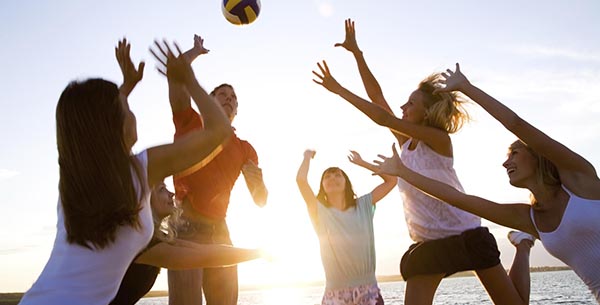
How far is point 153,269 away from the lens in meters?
4.52

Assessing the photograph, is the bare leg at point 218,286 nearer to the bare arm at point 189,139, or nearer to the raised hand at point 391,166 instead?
the raised hand at point 391,166

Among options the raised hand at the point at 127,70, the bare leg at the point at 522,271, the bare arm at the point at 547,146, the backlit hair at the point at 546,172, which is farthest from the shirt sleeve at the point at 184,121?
the bare leg at the point at 522,271

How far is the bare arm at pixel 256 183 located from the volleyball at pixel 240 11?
257 centimetres

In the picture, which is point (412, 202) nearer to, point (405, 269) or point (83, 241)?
point (405, 269)

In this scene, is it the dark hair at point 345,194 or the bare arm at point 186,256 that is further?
the dark hair at point 345,194

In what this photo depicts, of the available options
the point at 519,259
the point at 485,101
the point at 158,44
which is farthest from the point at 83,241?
the point at 519,259

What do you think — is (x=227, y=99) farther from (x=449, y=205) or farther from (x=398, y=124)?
(x=449, y=205)

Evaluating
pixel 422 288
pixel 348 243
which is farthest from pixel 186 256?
pixel 348 243

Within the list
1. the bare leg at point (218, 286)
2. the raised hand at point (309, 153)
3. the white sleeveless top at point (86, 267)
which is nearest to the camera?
the white sleeveless top at point (86, 267)

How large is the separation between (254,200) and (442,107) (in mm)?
2036

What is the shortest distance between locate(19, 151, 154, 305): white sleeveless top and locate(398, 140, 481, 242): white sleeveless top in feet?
10.4

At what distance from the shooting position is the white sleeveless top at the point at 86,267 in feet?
8.21

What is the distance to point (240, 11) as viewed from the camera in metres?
7.53

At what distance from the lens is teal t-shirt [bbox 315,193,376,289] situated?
21.4ft
